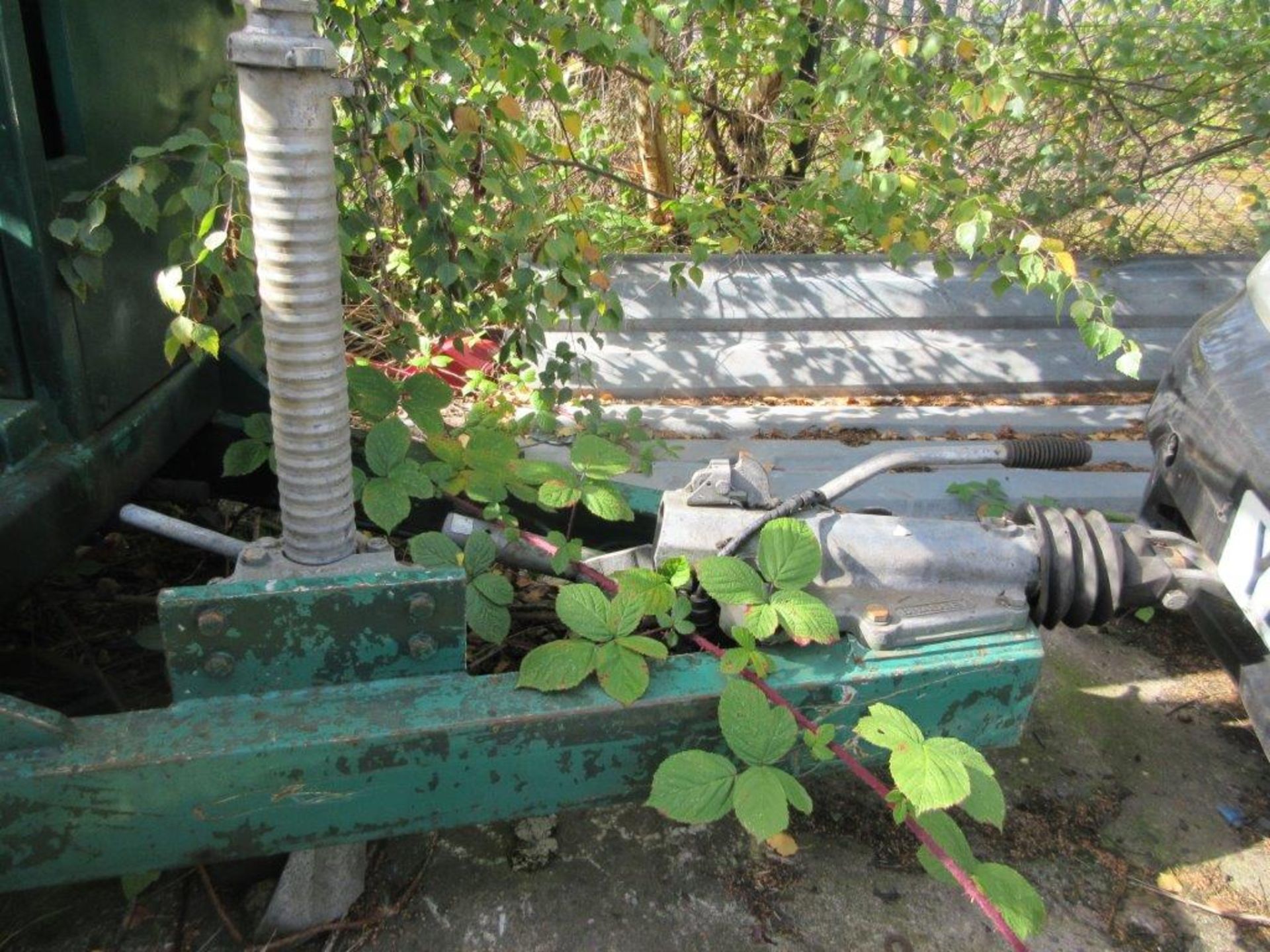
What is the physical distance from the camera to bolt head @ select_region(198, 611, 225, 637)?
5.51 ft

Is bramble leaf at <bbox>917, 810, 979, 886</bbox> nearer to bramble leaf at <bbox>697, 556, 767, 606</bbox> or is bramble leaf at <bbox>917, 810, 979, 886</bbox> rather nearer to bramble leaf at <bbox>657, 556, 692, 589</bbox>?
bramble leaf at <bbox>697, 556, 767, 606</bbox>

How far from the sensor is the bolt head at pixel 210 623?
1679 mm

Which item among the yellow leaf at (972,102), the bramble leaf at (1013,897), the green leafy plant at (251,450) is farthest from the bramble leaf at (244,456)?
the yellow leaf at (972,102)

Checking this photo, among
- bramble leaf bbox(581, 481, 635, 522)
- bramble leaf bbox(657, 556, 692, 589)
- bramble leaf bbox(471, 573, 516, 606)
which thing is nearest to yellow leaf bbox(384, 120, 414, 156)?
bramble leaf bbox(581, 481, 635, 522)

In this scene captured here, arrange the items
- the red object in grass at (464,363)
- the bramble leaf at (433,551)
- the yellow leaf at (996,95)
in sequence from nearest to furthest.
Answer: the bramble leaf at (433,551), the yellow leaf at (996,95), the red object in grass at (464,363)

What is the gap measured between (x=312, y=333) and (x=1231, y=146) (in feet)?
16.6

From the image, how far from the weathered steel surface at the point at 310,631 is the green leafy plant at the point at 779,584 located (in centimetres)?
47

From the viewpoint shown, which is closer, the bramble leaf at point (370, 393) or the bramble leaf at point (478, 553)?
the bramble leaf at point (478, 553)

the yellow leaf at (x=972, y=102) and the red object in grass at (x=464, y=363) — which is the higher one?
the yellow leaf at (x=972, y=102)

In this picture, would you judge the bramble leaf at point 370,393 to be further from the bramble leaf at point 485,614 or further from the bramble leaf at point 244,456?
the bramble leaf at point 485,614

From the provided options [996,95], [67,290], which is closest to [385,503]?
[67,290]

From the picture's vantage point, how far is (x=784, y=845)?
232 cm

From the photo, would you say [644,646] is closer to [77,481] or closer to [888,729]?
[888,729]

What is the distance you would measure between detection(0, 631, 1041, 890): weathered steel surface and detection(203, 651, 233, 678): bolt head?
0.05 m
